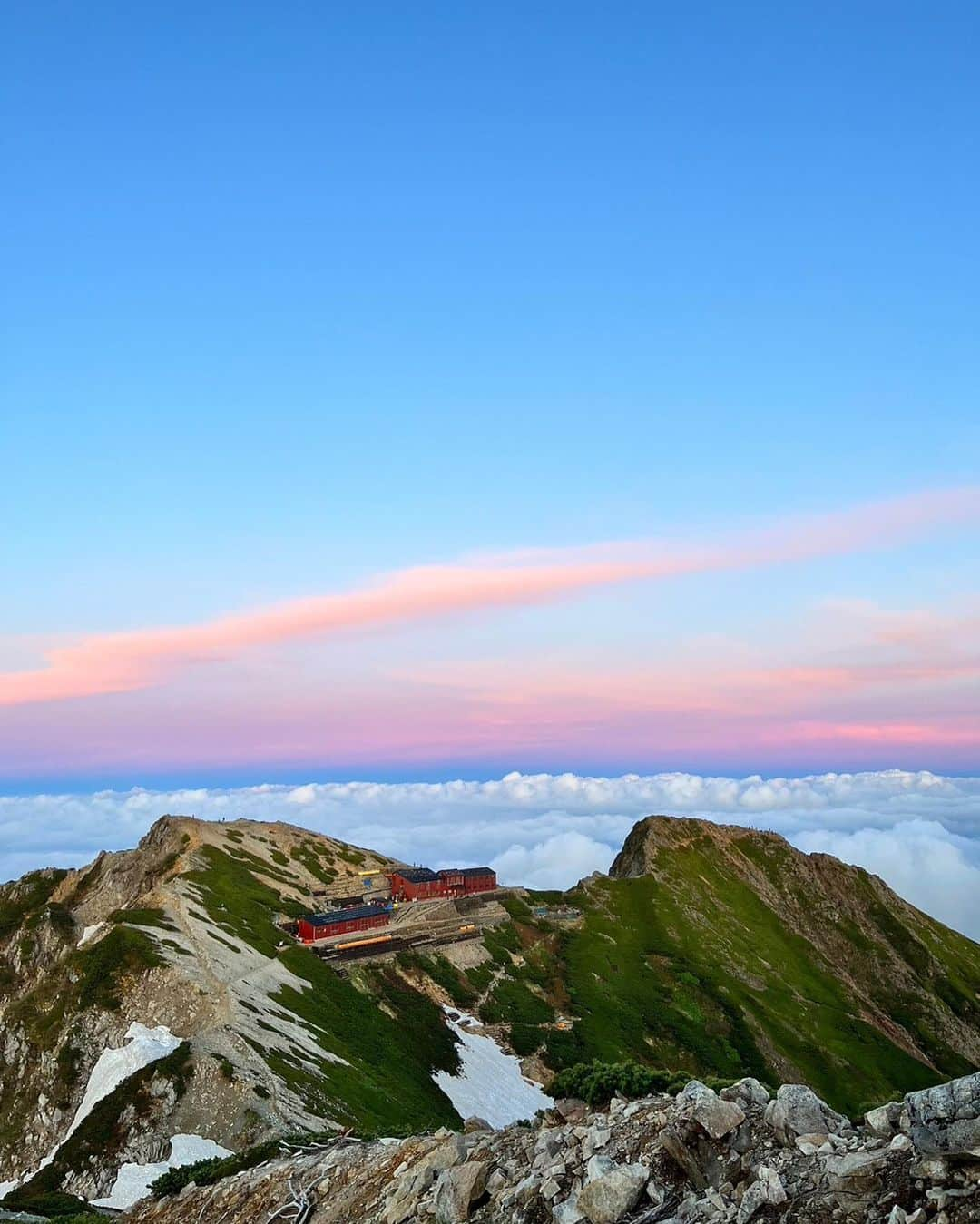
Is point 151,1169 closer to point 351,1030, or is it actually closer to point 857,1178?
point 351,1030

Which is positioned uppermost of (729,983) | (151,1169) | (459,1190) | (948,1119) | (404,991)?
(948,1119)

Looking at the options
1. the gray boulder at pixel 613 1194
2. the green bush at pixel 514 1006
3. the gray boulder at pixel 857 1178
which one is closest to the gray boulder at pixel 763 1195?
the gray boulder at pixel 857 1178

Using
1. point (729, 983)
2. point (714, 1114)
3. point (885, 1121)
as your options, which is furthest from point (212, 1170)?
point (729, 983)

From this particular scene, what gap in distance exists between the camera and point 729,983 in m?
141

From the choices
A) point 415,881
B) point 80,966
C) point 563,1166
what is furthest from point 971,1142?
point 415,881

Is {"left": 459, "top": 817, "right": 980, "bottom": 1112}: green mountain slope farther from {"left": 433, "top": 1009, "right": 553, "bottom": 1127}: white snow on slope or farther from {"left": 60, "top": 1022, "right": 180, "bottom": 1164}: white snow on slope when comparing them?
{"left": 60, "top": 1022, "right": 180, "bottom": 1164}: white snow on slope

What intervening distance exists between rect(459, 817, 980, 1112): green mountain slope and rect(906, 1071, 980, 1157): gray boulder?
9034 cm

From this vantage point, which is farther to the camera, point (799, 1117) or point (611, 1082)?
point (611, 1082)

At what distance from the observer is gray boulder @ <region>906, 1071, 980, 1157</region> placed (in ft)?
62.0

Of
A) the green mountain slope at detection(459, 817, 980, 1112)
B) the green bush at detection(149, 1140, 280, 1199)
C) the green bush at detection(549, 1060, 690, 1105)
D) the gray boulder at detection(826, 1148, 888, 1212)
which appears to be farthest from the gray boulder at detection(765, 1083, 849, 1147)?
the green mountain slope at detection(459, 817, 980, 1112)

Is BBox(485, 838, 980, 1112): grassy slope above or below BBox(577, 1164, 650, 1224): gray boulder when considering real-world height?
below

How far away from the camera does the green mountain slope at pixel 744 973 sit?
121 meters

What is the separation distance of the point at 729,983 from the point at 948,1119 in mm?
132329

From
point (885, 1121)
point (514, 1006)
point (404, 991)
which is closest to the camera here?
point (885, 1121)
